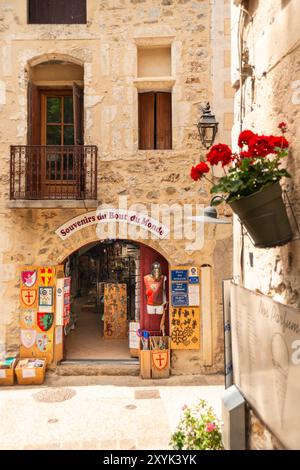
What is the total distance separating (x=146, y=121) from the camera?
25.9ft

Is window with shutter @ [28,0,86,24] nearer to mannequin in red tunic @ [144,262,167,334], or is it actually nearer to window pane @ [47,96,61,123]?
window pane @ [47,96,61,123]

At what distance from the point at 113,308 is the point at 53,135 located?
13.2 feet

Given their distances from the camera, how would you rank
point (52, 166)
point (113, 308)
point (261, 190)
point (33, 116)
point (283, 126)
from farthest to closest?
point (113, 308)
point (52, 166)
point (33, 116)
point (283, 126)
point (261, 190)

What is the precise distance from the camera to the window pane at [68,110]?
8.19m

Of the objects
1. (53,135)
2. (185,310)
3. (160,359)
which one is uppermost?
(53,135)

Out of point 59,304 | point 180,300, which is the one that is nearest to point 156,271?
point 180,300

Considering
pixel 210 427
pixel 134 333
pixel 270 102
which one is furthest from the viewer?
pixel 134 333

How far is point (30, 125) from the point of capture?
759 cm

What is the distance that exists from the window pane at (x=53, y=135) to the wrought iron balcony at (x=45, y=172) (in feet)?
1.16

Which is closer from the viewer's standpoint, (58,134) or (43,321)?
(43,321)

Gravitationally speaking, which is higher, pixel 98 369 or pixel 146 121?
pixel 146 121

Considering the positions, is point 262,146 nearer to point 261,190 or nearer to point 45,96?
point 261,190
